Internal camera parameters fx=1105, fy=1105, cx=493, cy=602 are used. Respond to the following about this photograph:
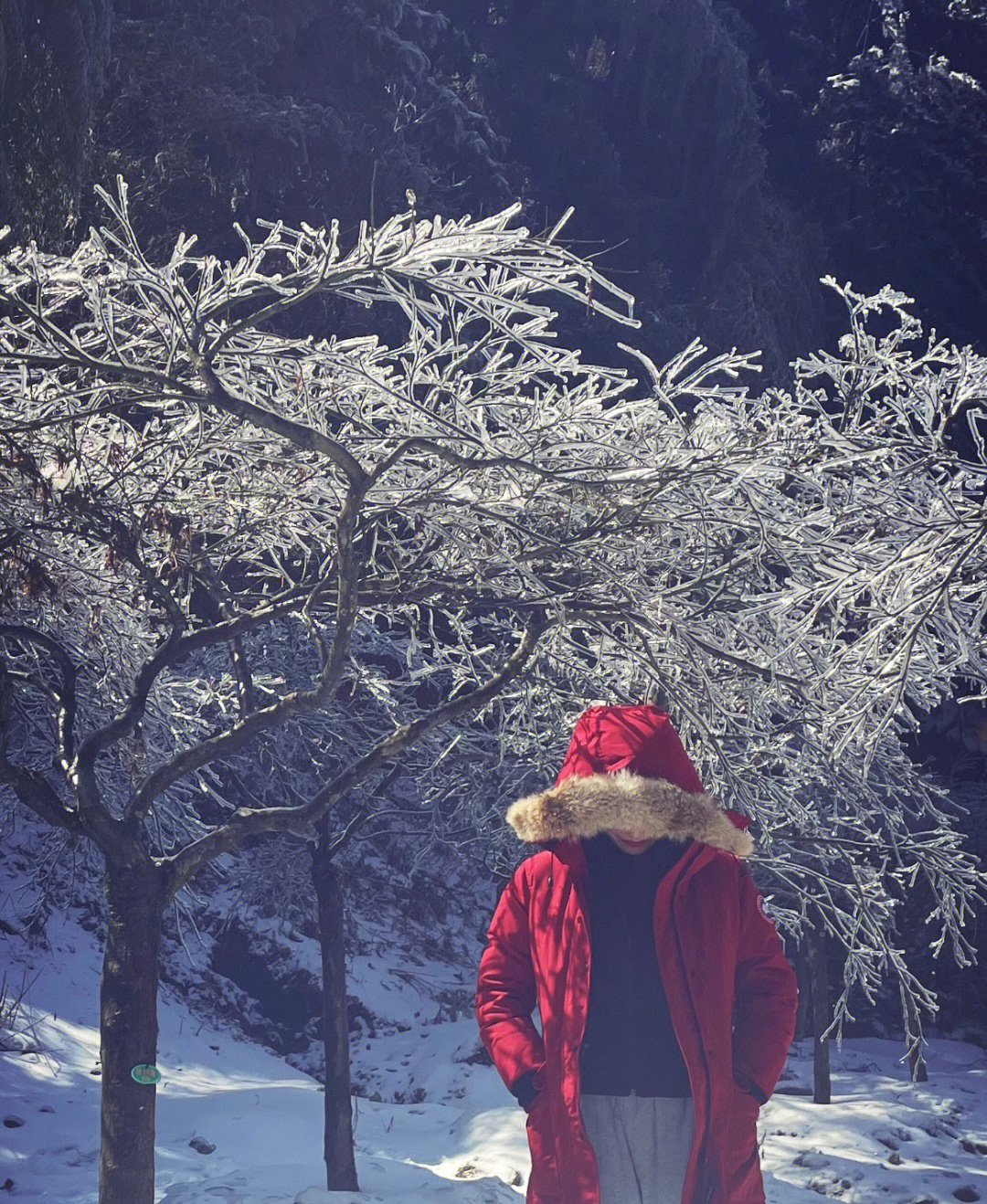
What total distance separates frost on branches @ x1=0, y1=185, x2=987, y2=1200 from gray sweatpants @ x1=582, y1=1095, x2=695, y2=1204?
4.71 ft

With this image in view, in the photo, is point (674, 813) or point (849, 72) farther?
point (849, 72)

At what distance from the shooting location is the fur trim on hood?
281cm

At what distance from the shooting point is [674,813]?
2.82m

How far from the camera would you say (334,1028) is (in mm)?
7535

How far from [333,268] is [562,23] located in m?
14.7

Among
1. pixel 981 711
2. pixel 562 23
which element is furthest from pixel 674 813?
pixel 562 23

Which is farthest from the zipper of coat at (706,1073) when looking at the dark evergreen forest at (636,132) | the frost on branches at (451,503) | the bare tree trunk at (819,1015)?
the dark evergreen forest at (636,132)

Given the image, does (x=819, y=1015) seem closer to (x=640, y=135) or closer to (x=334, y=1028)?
(x=334, y=1028)

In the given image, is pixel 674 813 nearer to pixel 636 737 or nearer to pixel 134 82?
pixel 636 737

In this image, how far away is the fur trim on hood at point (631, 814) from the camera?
9.21 feet

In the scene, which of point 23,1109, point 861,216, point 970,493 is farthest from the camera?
point 861,216

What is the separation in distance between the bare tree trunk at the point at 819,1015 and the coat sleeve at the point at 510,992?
23.6 ft

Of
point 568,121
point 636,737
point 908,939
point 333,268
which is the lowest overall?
point 908,939

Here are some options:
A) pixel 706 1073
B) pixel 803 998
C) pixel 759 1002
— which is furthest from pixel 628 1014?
pixel 803 998
